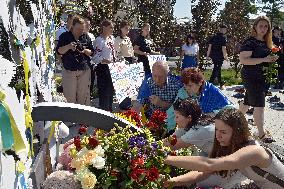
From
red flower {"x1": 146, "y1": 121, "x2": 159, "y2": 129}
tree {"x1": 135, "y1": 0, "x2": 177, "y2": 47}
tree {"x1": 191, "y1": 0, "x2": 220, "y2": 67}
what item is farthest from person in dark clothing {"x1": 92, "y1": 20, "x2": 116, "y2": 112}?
tree {"x1": 191, "y1": 0, "x2": 220, "y2": 67}

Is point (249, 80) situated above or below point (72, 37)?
below

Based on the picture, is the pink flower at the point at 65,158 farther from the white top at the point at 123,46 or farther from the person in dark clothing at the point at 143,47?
the person in dark clothing at the point at 143,47

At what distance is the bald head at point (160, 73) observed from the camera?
5.28 meters

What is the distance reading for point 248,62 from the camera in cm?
589

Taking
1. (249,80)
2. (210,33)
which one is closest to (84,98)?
(249,80)

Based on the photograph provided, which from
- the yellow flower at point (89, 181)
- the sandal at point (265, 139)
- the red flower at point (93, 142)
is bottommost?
the sandal at point (265, 139)

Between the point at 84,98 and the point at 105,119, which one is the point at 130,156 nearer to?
the point at 105,119

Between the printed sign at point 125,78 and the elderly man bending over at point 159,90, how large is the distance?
6.31ft

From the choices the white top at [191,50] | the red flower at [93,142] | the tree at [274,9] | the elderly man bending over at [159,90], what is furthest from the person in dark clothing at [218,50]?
the tree at [274,9]

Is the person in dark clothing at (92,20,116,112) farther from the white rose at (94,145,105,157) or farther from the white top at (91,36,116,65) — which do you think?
the white rose at (94,145,105,157)

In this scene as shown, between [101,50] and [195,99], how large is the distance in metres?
2.80

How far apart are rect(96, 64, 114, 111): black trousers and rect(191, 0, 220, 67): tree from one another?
8146 mm

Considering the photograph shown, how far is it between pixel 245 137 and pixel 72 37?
376 cm

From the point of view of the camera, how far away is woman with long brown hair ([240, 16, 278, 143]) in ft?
19.3
